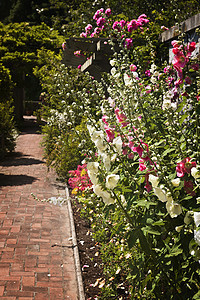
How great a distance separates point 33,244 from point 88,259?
33.5 inches

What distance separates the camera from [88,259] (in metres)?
4.44

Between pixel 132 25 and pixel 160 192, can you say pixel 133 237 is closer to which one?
pixel 160 192

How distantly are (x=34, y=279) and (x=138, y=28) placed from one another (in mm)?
4676

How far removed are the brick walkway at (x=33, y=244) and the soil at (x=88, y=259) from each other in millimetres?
127

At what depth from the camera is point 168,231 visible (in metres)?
2.39

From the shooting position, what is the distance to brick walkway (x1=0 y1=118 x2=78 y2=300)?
149 inches

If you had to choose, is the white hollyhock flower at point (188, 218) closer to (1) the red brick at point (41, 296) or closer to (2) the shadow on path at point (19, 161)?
(1) the red brick at point (41, 296)

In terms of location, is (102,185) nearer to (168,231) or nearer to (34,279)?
(168,231)

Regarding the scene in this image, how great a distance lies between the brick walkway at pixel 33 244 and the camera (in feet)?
12.5

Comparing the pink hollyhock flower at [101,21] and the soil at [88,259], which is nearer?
the soil at [88,259]

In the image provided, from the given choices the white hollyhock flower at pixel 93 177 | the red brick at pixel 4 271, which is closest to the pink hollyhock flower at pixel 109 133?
the white hollyhock flower at pixel 93 177

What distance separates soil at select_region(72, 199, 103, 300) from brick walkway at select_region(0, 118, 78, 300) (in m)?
0.13

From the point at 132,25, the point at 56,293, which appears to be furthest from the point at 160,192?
the point at 132,25

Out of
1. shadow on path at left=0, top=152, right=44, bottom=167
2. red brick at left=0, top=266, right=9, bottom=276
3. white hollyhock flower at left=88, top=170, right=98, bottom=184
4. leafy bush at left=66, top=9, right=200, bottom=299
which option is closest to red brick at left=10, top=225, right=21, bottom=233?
red brick at left=0, top=266, right=9, bottom=276
